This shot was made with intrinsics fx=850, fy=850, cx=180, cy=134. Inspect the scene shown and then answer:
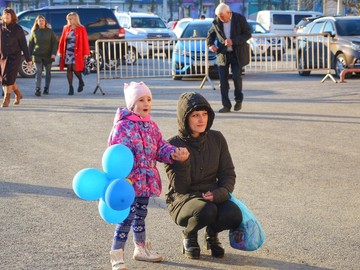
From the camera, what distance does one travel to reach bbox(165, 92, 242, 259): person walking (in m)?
5.70

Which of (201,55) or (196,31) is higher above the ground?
(196,31)

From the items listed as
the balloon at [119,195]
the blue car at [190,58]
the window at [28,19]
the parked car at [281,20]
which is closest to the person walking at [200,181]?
the balloon at [119,195]

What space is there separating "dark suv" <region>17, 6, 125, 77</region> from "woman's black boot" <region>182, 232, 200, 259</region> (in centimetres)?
2212

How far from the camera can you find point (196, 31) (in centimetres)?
2367

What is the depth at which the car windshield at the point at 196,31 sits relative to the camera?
23.5 meters

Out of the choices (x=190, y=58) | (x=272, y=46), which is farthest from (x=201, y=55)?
(x=272, y=46)

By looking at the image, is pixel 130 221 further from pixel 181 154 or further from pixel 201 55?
pixel 201 55

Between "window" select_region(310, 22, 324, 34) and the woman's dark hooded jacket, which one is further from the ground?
the woman's dark hooded jacket

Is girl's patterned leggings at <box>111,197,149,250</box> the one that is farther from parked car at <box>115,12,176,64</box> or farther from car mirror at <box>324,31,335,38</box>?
parked car at <box>115,12,176,64</box>

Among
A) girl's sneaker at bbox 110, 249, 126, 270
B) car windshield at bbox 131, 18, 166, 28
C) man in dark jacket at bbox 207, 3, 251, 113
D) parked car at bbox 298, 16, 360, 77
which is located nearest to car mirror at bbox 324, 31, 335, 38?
parked car at bbox 298, 16, 360, 77

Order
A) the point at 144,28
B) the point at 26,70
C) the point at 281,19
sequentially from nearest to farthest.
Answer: the point at 26,70, the point at 144,28, the point at 281,19

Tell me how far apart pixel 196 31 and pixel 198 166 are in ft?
59.4

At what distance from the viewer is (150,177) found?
18.5 ft

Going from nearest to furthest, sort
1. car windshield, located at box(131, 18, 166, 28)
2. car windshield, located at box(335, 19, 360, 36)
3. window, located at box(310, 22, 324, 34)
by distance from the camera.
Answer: car windshield, located at box(335, 19, 360, 36)
window, located at box(310, 22, 324, 34)
car windshield, located at box(131, 18, 166, 28)
